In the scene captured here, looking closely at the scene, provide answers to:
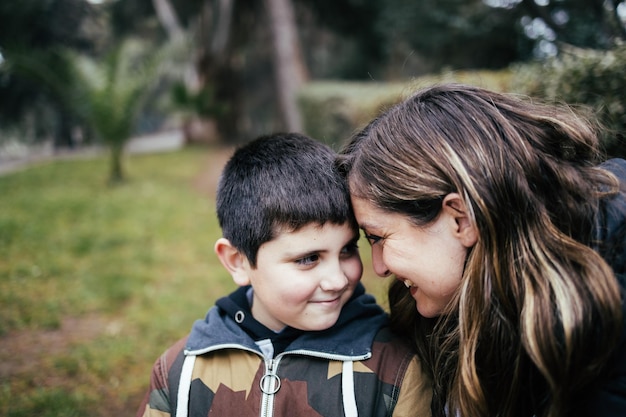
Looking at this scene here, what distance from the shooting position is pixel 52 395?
9.51 ft

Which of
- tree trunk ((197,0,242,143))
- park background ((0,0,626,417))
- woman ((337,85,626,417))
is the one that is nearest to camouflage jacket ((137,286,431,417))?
woman ((337,85,626,417))

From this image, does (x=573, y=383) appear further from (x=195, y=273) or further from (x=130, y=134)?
(x=130, y=134)

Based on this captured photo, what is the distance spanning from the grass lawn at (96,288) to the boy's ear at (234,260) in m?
1.05

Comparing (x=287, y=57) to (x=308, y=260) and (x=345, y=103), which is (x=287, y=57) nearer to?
(x=345, y=103)

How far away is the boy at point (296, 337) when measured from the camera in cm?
159

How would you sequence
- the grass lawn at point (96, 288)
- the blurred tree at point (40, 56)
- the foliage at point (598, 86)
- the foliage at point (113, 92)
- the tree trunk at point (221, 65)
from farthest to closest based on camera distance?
the tree trunk at point (221, 65), the blurred tree at point (40, 56), the foliage at point (113, 92), the grass lawn at point (96, 288), the foliage at point (598, 86)

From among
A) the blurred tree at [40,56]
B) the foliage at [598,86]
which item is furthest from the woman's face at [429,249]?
the blurred tree at [40,56]

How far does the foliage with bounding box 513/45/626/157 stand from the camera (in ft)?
7.27

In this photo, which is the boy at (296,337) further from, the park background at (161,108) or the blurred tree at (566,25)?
the blurred tree at (566,25)

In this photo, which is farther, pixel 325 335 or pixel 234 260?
pixel 234 260

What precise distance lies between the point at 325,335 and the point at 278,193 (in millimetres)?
524

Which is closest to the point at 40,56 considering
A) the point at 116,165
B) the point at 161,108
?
the point at 116,165

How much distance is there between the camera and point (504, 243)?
1356mm

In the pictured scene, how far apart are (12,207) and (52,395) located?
5.30 m
